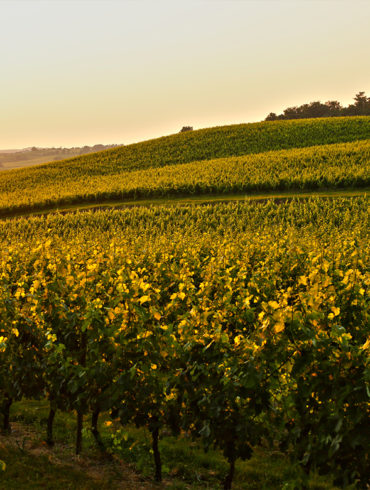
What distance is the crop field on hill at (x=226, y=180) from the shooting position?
38.1 metres

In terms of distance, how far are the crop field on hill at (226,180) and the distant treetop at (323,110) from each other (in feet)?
183

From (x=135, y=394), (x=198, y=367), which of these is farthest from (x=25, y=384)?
(x=198, y=367)

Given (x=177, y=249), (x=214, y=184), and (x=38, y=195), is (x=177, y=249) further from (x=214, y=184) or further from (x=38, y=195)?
(x=38, y=195)

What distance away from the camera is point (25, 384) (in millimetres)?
8055

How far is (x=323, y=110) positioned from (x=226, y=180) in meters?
78.0

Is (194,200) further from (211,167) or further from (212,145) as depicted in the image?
(212,145)

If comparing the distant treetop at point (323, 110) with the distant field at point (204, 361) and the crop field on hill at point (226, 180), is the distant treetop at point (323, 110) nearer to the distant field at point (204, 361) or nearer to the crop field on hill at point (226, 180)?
the crop field on hill at point (226, 180)

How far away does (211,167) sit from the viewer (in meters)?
50.8

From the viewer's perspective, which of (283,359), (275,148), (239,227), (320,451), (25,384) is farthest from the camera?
(275,148)

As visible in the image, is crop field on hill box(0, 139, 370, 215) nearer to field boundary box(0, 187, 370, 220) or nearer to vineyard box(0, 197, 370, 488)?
field boundary box(0, 187, 370, 220)

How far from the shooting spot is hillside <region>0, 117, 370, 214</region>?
132 ft

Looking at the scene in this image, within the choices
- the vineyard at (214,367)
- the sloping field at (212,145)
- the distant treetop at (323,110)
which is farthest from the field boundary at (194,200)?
the distant treetop at (323,110)

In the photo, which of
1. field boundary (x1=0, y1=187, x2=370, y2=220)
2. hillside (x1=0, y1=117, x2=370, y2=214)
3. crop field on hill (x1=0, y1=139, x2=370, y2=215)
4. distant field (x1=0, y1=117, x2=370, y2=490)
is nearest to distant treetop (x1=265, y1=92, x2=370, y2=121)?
hillside (x1=0, y1=117, x2=370, y2=214)

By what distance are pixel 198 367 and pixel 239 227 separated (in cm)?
2345
